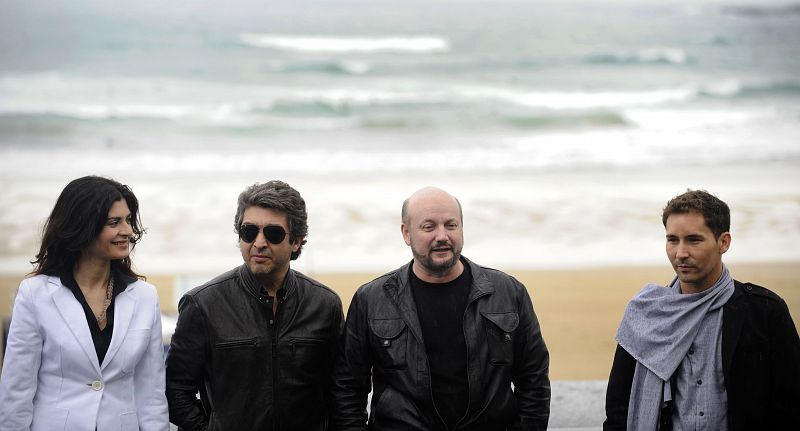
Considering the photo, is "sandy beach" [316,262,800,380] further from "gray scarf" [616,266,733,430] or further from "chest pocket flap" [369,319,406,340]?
"chest pocket flap" [369,319,406,340]

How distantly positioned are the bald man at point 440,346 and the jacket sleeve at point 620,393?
0.24 m

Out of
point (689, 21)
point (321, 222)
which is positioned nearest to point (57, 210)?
point (321, 222)

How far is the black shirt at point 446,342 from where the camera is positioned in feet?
11.3

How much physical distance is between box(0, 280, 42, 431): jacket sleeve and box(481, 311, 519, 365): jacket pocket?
158 centimetres

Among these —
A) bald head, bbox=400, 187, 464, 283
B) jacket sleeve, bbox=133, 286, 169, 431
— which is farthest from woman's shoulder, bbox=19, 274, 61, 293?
bald head, bbox=400, 187, 464, 283

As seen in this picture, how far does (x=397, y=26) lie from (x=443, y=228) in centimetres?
2519

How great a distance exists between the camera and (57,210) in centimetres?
348

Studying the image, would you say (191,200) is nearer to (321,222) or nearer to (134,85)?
(321,222)

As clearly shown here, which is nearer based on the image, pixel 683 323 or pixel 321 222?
pixel 683 323

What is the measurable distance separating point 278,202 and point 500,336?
951 millimetres

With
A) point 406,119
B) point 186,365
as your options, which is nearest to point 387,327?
point 186,365

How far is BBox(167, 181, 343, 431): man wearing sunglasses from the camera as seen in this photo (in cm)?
347

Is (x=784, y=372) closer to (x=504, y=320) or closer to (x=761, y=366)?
(x=761, y=366)

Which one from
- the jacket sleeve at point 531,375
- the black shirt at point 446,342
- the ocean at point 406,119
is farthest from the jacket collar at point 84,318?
the ocean at point 406,119
